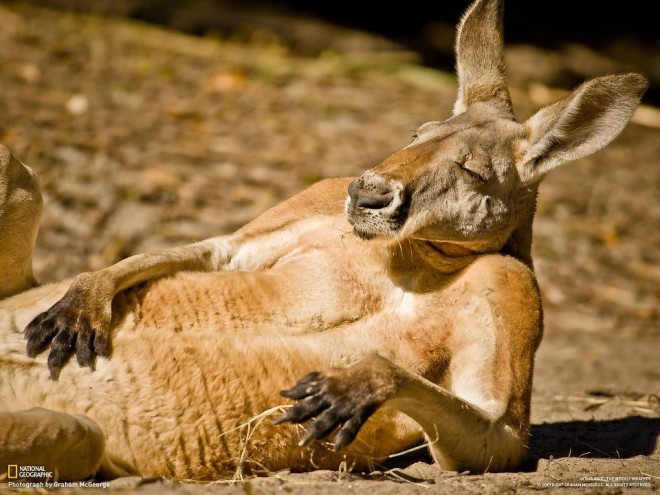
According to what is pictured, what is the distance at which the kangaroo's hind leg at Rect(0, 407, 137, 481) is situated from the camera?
2.82 m

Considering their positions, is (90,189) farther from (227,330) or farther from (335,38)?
(335,38)

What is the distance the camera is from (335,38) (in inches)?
417

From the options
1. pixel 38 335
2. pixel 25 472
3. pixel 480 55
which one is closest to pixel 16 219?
pixel 38 335

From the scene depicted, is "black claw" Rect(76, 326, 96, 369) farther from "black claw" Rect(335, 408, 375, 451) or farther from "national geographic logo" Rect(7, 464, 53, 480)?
"black claw" Rect(335, 408, 375, 451)

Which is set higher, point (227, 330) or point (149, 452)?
point (227, 330)

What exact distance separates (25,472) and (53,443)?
117 millimetres

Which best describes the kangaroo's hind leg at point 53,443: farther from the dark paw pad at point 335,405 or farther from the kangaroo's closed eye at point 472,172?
the kangaroo's closed eye at point 472,172

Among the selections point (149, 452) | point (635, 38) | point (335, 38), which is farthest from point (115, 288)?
point (635, 38)

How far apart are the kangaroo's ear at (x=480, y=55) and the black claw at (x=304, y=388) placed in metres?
1.85

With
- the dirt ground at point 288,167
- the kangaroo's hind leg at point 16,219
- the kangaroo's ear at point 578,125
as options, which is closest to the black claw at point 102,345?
the kangaroo's hind leg at point 16,219

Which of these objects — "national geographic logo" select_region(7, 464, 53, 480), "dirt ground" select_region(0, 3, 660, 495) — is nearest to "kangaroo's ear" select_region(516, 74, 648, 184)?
"dirt ground" select_region(0, 3, 660, 495)

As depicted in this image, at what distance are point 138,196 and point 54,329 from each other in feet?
11.5

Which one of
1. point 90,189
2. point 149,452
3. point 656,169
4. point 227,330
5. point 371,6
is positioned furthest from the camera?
point 371,6

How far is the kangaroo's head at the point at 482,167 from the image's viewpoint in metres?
3.57
